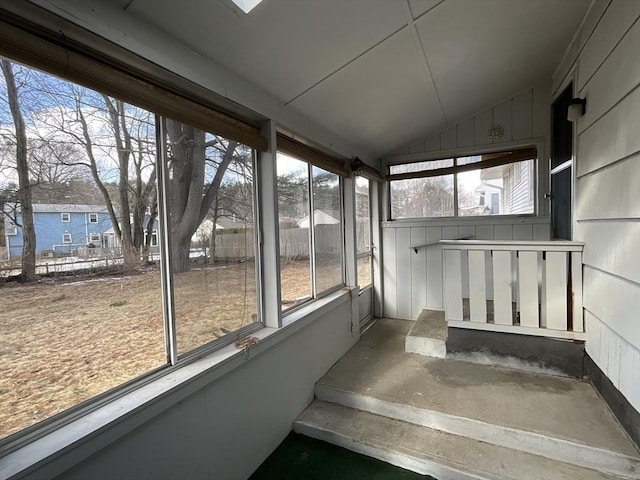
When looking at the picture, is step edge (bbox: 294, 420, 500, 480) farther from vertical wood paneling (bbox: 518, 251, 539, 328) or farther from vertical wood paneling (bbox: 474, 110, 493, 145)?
vertical wood paneling (bbox: 474, 110, 493, 145)

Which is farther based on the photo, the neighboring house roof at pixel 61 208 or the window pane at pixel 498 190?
the window pane at pixel 498 190

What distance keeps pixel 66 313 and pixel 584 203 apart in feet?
9.85

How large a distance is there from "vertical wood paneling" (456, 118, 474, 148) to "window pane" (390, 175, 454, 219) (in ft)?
1.29

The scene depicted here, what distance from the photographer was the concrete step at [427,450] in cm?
165

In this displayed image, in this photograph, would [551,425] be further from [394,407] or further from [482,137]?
[482,137]

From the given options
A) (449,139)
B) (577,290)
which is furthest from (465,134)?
(577,290)

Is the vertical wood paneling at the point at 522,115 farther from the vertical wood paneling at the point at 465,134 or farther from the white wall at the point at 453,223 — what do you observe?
the vertical wood paneling at the point at 465,134

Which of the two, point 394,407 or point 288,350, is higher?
point 288,350

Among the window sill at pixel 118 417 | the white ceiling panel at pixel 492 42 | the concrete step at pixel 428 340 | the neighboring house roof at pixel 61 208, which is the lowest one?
the concrete step at pixel 428 340

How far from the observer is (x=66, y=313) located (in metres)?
1.11

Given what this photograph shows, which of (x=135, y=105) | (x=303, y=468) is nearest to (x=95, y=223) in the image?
(x=135, y=105)

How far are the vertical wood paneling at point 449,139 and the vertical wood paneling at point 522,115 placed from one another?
0.59m

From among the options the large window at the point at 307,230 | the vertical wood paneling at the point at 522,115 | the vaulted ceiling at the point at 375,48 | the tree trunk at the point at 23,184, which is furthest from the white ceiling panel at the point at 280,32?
the vertical wood paneling at the point at 522,115

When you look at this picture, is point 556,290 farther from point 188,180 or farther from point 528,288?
point 188,180
